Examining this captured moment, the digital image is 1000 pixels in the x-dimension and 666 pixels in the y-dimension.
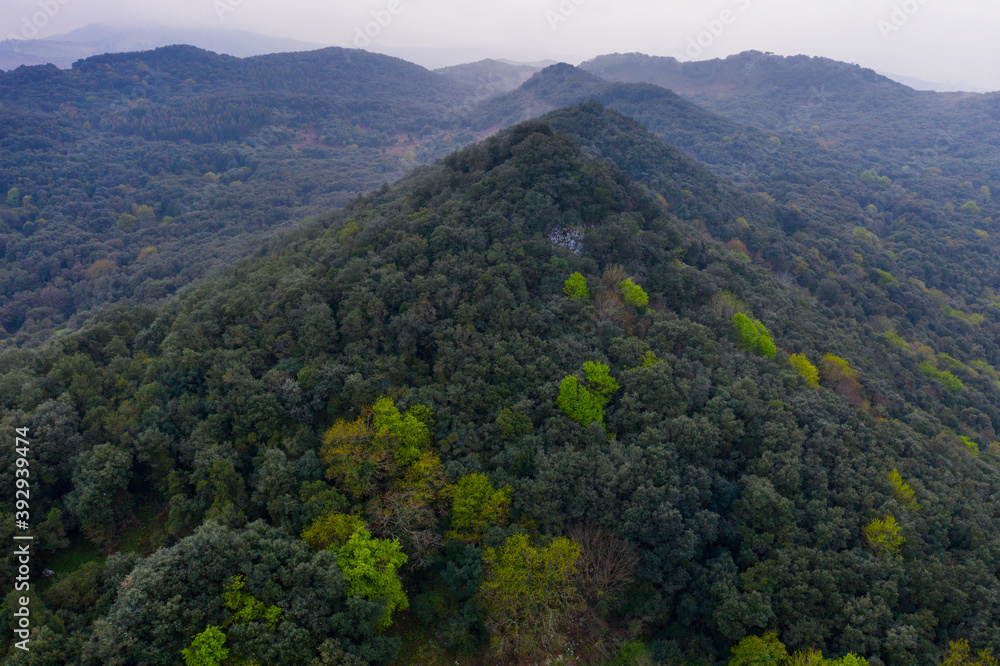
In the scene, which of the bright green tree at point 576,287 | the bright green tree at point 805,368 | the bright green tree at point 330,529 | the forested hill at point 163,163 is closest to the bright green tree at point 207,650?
the bright green tree at point 330,529

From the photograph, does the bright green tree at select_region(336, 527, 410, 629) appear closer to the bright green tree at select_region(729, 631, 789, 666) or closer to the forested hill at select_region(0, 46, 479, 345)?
the bright green tree at select_region(729, 631, 789, 666)

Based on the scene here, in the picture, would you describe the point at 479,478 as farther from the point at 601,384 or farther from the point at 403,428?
the point at 601,384

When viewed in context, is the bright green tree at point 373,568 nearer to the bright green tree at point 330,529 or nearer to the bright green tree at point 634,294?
the bright green tree at point 330,529

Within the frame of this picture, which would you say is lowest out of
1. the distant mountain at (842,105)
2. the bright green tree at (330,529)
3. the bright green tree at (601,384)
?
the bright green tree at (330,529)

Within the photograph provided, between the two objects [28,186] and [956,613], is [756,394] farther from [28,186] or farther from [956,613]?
[28,186]

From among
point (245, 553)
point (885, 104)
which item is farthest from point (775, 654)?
point (885, 104)

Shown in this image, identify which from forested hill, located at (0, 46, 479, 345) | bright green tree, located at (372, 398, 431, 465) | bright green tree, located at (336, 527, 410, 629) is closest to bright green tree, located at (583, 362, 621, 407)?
bright green tree, located at (372, 398, 431, 465)
